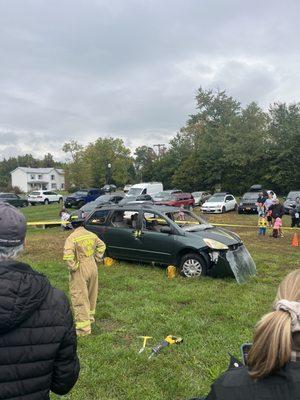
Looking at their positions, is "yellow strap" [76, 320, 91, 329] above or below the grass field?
above

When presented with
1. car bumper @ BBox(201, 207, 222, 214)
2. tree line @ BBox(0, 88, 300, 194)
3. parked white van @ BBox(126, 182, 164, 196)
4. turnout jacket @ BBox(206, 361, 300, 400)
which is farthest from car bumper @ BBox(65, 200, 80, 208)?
turnout jacket @ BBox(206, 361, 300, 400)

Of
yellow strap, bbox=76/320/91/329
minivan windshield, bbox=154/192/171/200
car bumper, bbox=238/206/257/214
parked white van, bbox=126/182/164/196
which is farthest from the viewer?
parked white van, bbox=126/182/164/196

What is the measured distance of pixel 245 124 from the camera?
53156mm

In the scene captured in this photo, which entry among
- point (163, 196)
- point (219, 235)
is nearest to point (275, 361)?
point (219, 235)

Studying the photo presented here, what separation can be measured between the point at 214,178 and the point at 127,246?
44541 mm

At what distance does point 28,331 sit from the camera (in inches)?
81.0

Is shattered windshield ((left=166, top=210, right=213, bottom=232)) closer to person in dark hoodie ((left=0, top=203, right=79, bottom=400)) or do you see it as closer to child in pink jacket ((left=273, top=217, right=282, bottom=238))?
child in pink jacket ((left=273, top=217, right=282, bottom=238))

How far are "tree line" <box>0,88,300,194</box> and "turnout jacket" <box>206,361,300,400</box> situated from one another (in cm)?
4863

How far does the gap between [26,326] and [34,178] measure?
106m

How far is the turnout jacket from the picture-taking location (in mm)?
1562

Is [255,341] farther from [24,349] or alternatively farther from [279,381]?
[24,349]

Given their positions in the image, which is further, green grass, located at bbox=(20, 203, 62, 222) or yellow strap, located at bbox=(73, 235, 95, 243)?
green grass, located at bbox=(20, 203, 62, 222)

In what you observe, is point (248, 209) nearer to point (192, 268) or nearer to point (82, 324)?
Answer: point (192, 268)

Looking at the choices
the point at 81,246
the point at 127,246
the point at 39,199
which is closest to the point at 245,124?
the point at 39,199
